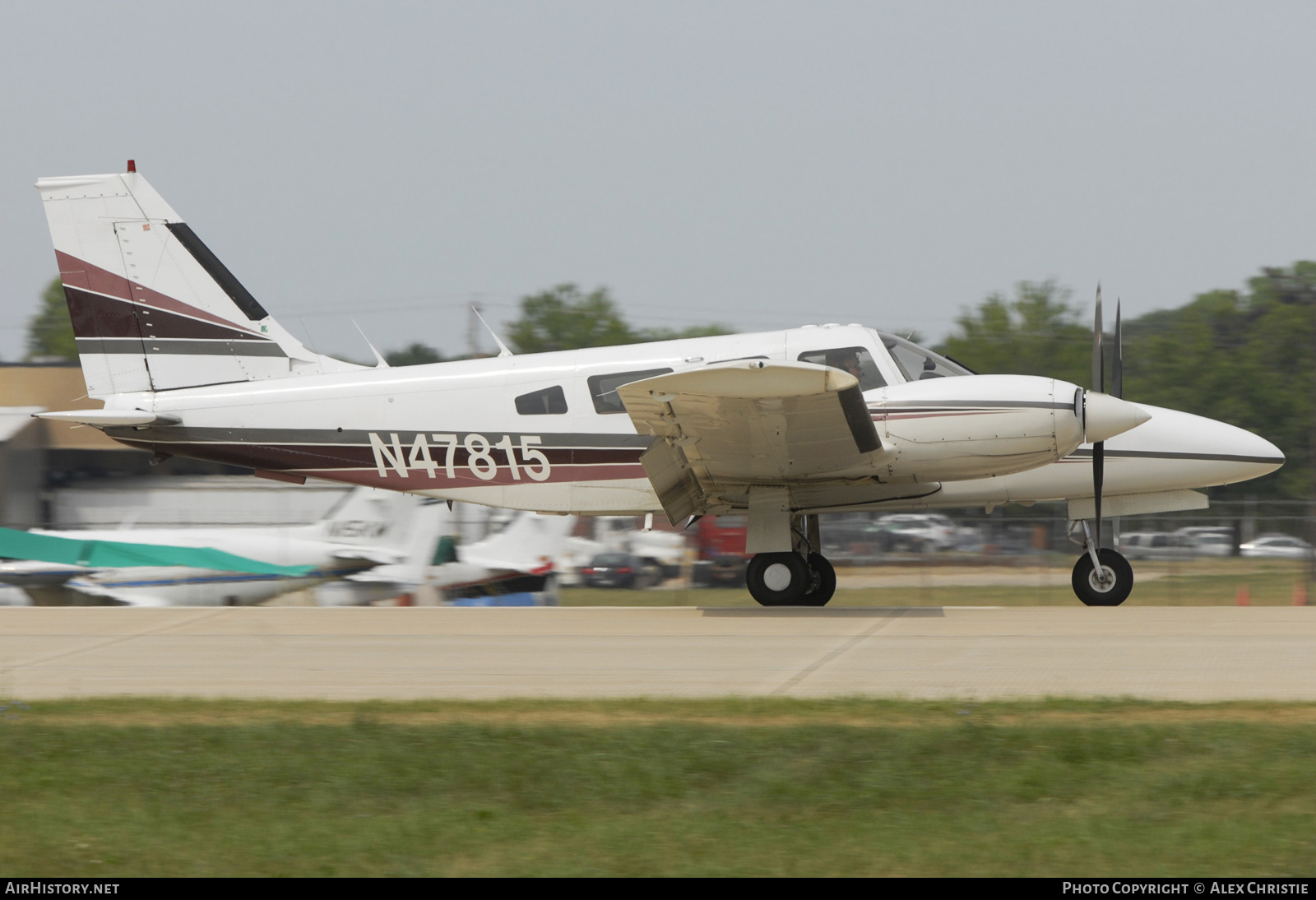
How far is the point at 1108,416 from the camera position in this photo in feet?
35.5

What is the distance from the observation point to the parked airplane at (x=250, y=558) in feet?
55.9

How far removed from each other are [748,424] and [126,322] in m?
7.07

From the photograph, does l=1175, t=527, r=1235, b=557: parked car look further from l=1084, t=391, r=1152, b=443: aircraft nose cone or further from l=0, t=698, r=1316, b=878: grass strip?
l=0, t=698, r=1316, b=878: grass strip

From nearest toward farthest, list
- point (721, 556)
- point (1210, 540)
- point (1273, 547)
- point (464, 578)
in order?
point (464, 578), point (721, 556), point (1210, 540), point (1273, 547)

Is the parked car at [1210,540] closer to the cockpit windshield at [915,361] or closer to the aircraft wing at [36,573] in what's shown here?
the cockpit windshield at [915,361]

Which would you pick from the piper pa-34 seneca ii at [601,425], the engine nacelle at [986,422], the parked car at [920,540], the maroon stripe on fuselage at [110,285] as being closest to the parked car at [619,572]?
the parked car at [920,540]

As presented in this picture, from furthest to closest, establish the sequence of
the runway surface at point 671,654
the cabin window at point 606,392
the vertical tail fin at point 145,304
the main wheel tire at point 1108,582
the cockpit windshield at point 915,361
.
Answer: the vertical tail fin at point 145,304 → the cabin window at point 606,392 → the main wheel tire at point 1108,582 → the cockpit windshield at point 915,361 → the runway surface at point 671,654

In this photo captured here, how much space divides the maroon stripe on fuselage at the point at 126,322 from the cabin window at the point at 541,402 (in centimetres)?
337

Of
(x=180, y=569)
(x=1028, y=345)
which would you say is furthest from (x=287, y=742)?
(x=1028, y=345)

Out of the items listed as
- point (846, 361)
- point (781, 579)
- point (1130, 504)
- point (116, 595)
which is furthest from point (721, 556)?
point (116, 595)

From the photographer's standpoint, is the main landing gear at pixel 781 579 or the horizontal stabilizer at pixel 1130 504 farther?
the horizontal stabilizer at pixel 1130 504

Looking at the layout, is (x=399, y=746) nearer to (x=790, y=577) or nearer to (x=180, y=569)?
(x=790, y=577)

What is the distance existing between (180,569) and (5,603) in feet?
7.95

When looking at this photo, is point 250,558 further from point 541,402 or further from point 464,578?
point 541,402
